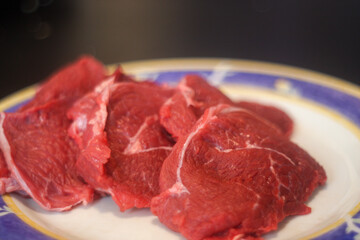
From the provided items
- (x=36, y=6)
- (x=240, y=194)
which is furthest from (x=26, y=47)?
(x=240, y=194)

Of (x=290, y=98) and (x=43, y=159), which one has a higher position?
(x=290, y=98)

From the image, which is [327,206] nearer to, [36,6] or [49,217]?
[49,217]

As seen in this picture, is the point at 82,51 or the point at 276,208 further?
the point at 82,51

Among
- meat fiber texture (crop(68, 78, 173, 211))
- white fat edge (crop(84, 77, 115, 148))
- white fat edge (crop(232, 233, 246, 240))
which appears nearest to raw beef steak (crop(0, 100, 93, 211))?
meat fiber texture (crop(68, 78, 173, 211))

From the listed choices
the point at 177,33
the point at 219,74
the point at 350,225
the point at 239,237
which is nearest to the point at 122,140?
the point at 239,237

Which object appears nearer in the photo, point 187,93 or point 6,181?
point 6,181

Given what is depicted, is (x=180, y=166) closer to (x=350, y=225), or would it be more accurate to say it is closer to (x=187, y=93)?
(x=187, y=93)
